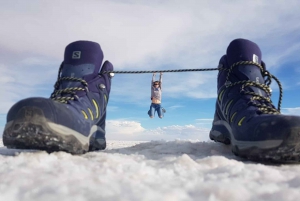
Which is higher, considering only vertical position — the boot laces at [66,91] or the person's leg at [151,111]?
the person's leg at [151,111]

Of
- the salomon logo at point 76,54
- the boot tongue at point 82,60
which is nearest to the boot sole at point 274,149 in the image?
the boot tongue at point 82,60

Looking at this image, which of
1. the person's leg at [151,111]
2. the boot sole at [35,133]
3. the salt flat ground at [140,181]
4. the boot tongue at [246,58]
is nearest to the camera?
the salt flat ground at [140,181]

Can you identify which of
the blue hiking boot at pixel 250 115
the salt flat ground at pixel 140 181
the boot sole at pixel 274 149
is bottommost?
the salt flat ground at pixel 140 181

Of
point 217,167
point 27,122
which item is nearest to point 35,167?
point 27,122

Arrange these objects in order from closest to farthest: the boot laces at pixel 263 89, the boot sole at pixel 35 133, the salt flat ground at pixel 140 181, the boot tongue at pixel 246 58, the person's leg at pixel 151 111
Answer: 1. the salt flat ground at pixel 140 181
2. the boot sole at pixel 35 133
3. the boot laces at pixel 263 89
4. the boot tongue at pixel 246 58
5. the person's leg at pixel 151 111

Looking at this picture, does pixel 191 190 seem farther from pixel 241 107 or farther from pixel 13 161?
pixel 241 107

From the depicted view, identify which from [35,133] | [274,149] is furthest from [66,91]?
[274,149]

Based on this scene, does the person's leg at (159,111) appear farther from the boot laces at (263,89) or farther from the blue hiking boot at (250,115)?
the boot laces at (263,89)
